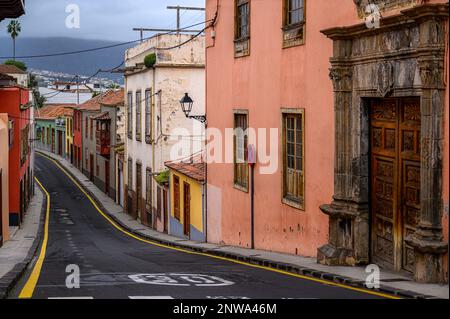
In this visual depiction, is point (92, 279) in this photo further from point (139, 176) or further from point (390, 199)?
point (139, 176)

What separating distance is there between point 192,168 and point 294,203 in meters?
11.7

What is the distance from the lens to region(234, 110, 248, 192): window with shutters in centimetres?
1900

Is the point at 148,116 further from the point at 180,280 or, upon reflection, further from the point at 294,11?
the point at 180,280

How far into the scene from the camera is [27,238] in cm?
2808

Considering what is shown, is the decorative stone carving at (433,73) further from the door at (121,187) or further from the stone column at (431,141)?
the door at (121,187)

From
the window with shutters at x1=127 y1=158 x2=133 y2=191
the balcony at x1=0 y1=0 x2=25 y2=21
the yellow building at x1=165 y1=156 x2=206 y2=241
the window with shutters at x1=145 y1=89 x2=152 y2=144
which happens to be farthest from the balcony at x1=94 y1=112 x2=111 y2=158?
the balcony at x1=0 y1=0 x2=25 y2=21

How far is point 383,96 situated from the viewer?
11.6 m

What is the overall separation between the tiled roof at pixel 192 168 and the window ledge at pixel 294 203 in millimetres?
7481

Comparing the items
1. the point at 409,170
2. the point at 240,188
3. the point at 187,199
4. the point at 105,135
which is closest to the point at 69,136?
the point at 105,135

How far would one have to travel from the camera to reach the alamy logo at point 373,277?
10359 millimetres

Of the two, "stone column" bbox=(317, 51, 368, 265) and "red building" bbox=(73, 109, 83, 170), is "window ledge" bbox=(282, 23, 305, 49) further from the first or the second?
"red building" bbox=(73, 109, 83, 170)

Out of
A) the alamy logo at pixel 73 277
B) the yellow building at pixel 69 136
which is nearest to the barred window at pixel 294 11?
the alamy logo at pixel 73 277

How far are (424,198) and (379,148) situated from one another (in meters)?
2.14

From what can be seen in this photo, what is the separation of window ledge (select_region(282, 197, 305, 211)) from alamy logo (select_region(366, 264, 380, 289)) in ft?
9.49
